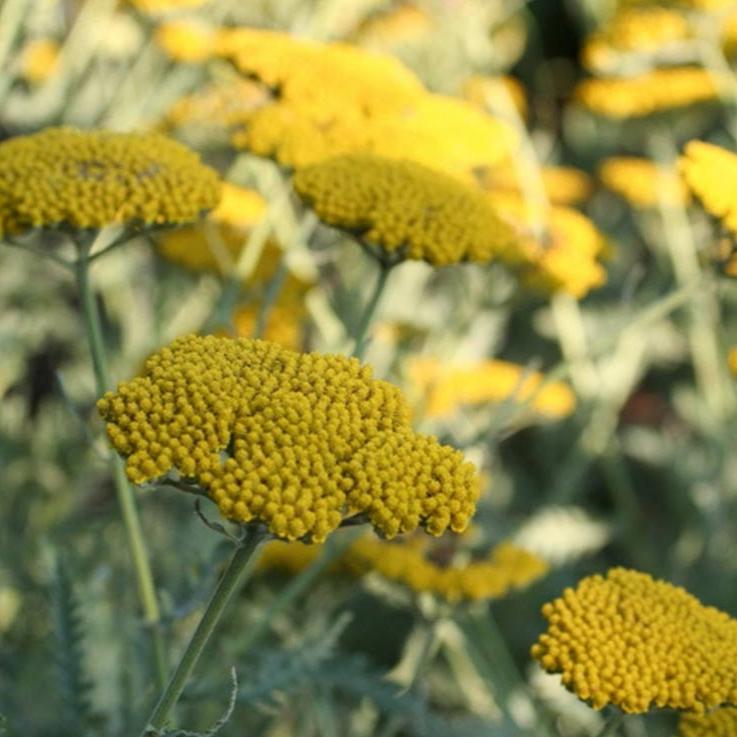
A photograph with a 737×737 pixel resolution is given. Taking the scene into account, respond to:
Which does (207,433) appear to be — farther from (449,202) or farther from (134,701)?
(134,701)

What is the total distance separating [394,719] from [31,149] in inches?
50.3

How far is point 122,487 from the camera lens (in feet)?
6.44

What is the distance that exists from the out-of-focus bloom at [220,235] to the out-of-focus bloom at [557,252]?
0.63 meters

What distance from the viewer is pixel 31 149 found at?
2076mm

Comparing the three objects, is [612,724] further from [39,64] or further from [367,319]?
[39,64]

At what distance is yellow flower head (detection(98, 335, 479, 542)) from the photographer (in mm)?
1355

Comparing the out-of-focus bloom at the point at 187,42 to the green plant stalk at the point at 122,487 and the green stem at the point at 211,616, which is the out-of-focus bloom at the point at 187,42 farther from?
the green stem at the point at 211,616

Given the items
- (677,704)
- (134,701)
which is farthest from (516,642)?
(677,704)

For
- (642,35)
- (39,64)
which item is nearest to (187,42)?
(39,64)

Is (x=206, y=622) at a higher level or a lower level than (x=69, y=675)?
higher

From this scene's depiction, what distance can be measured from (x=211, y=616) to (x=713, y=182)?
1375 millimetres

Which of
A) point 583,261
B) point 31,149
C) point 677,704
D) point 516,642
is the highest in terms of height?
point 31,149

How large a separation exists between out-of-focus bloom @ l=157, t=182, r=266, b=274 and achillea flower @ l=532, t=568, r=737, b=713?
158 cm

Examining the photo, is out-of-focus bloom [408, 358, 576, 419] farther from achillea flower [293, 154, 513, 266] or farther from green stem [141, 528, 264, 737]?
green stem [141, 528, 264, 737]
